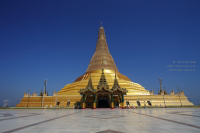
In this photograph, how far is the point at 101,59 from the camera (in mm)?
55781

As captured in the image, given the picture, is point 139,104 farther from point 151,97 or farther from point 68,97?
point 68,97

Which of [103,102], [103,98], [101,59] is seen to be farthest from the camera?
[101,59]

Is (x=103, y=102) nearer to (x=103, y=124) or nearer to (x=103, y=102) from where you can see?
(x=103, y=102)

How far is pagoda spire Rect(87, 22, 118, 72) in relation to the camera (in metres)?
54.7

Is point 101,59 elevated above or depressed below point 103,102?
above

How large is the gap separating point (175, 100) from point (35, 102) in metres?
35.3

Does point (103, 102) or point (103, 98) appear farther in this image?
point (103, 102)

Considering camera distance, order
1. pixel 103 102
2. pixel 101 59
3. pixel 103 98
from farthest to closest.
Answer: pixel 101 59 < pixel 103 102 < pixel 103 98

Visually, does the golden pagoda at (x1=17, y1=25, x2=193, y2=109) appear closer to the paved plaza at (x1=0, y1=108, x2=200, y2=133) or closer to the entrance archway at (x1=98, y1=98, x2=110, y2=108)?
the entrance archway at (x1=98, y1=98, x2=110, y2=108)

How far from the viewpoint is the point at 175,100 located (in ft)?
120

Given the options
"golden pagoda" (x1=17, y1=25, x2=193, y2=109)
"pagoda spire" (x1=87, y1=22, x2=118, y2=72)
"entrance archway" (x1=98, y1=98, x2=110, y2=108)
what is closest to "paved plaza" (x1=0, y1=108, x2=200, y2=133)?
"golden pagoda" (x1=17, y1=25, x2=193, y2=109)

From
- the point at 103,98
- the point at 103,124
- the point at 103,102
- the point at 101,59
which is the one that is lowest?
the point at 103,102

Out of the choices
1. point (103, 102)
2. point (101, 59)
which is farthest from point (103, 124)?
point (101, 59)

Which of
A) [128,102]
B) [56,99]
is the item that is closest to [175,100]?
[128,102]
